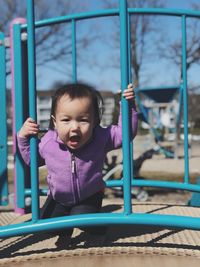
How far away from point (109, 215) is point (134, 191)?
2810mm

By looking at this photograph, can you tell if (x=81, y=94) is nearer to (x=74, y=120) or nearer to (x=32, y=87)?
(x=74, y=120)

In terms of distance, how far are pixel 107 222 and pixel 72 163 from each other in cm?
29

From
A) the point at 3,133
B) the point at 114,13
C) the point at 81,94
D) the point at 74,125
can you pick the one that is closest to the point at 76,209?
the point at 74,125

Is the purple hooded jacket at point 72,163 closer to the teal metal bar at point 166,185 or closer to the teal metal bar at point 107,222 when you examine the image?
the teal metal bar at point 107,222

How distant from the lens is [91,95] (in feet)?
5.29

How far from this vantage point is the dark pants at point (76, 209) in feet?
5.41

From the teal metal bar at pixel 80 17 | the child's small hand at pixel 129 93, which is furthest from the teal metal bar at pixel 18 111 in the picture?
the child's small hand at pixel 129 93

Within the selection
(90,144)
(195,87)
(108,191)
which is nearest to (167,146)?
(108,191)

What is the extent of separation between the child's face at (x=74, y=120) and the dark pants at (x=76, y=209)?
235 millimetres

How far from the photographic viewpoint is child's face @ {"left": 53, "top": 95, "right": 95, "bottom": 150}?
1.55 meters

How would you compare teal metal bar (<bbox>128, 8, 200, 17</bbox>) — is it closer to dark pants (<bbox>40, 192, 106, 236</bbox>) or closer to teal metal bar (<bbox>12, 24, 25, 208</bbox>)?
teal metal bar (<bbox>12, 24, 25, 208</bbox>)

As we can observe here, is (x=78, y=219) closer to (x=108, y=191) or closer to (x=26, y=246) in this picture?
(x=26, y=246)

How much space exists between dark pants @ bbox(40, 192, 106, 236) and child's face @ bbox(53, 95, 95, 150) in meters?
0.24

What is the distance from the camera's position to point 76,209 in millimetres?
1650
